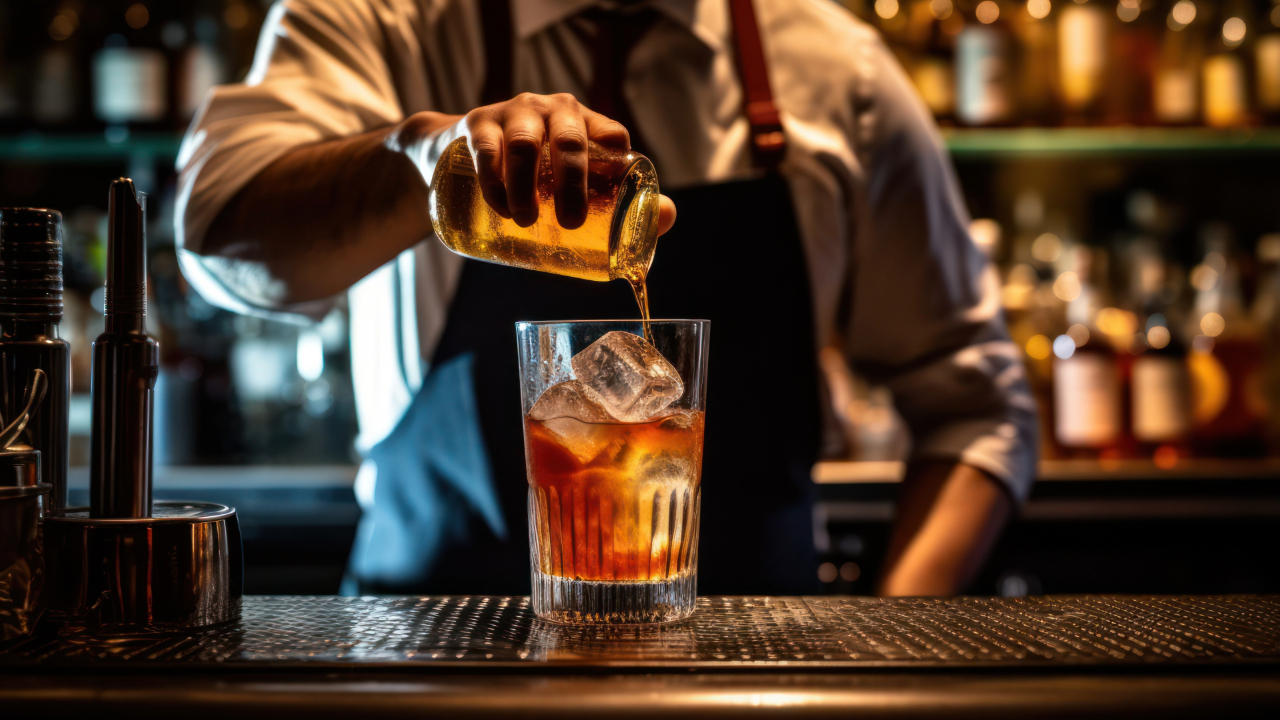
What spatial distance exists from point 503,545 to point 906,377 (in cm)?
62

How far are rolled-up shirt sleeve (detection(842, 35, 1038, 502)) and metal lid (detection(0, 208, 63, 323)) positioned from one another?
3.24 feet

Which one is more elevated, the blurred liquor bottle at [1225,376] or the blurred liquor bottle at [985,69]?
the blurred liquor bottle at [985,69]

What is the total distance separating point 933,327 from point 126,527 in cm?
107

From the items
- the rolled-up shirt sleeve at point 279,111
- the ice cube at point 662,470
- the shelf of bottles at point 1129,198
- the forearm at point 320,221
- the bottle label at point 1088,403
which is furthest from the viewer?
the shelf of bottles at point 1129,198

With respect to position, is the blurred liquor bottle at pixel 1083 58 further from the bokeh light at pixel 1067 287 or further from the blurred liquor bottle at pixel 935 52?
the bokeh light at pixel 1067 287

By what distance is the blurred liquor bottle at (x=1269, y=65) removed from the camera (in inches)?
92.7

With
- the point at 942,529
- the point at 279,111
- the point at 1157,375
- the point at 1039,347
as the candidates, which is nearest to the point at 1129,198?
the point at 1039,347

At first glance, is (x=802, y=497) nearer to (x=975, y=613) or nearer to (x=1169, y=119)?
(x=975, y=613)

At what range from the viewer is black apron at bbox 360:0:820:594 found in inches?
49.5

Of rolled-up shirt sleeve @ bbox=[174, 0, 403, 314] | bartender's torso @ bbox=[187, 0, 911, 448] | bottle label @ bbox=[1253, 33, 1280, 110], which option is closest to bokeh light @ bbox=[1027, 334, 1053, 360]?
bottle label @ bbox=[1253, 33, 1280, 110]

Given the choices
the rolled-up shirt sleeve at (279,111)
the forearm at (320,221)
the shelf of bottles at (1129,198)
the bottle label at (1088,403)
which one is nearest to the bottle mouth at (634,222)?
the forearm at (320,221)

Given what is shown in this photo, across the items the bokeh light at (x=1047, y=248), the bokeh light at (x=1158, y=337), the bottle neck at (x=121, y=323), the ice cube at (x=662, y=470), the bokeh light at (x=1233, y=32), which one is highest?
the bokeh light at (x=1233, y=32)

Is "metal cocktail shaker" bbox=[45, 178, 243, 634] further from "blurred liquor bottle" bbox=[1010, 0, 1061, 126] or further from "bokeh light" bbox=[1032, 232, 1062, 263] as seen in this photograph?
"bokeh light" bbox=[1032, 232, 1062, 263]

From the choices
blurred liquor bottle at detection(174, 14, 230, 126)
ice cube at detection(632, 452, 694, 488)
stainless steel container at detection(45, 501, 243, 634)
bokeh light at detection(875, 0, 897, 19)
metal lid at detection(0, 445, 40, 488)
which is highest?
bokeh light at detection(875, 0, 897, 19)
